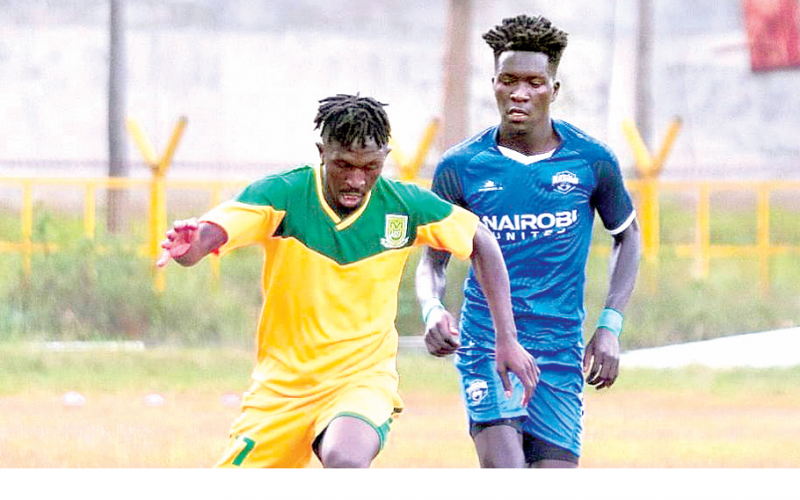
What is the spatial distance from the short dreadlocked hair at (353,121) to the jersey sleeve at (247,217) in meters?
0.30

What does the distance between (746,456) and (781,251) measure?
8.83 metres

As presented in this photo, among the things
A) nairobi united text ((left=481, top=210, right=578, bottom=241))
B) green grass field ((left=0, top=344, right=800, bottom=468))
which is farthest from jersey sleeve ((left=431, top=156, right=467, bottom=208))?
green grass field ((left=0, top=344, right=800, bottom=468))

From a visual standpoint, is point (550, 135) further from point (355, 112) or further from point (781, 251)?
point (781, 251)

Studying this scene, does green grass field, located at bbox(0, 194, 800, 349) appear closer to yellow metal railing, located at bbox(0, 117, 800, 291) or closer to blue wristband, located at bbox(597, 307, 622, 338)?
yellow metal railing, located at bbox(0, 117, 800, 291)

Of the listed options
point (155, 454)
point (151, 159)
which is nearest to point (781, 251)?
point (151, 159)

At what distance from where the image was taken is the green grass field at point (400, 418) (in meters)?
11.0

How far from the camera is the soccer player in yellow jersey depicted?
242 inches

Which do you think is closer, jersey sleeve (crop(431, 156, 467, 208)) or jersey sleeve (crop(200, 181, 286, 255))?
jersey sleeve (crop(200, 181, 286, 255))

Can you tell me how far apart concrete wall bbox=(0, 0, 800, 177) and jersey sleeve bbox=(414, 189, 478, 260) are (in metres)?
14.1

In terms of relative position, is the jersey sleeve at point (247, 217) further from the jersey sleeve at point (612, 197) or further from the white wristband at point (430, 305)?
the jersey sleeve at point (612, 197)

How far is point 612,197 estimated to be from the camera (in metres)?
7.05

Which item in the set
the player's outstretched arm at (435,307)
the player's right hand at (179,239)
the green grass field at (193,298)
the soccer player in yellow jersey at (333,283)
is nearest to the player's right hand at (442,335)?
the player's outstretched arm at (435,307)
